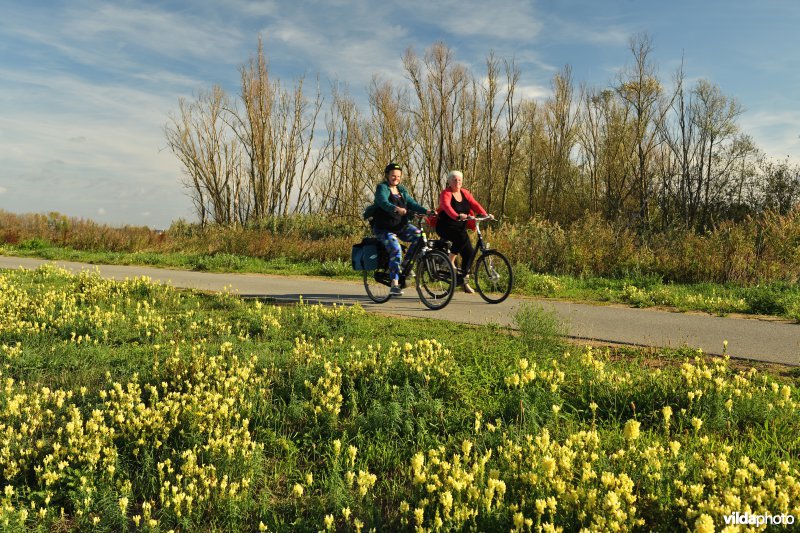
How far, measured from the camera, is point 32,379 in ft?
17.2

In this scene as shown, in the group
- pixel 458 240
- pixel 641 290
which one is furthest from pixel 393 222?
pixel 641 290

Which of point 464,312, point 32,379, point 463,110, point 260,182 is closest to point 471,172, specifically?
point 463,110

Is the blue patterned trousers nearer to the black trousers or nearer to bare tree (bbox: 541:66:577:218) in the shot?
the black trousers

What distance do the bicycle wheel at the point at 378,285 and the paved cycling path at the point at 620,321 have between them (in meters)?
0.16

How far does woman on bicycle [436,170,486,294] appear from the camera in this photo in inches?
378

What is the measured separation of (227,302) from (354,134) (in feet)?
75.6

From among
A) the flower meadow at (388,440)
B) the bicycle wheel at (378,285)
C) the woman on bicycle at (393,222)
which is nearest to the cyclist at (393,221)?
the woman on bicycle at (393,222)

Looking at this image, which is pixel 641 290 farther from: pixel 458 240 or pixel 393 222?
pixel 393 222

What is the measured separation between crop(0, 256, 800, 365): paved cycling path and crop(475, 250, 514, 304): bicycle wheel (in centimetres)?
21

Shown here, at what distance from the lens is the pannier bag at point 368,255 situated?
9.24 meters

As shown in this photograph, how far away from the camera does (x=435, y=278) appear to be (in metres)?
9.08

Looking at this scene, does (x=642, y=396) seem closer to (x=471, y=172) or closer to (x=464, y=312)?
(x=464, y=312)

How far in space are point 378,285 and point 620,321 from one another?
4386 millimetres

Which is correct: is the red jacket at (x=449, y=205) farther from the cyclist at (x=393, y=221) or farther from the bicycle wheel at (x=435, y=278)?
the bicycle wheel at (x=435, y=278)
